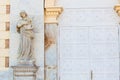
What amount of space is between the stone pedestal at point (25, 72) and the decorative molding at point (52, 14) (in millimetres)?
1267

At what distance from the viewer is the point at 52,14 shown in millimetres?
10781

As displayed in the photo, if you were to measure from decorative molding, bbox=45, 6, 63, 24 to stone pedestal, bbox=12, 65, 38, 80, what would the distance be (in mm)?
1267

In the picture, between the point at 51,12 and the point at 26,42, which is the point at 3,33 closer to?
the point at 26,42

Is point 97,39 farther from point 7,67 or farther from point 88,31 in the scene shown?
Result: point 7,67

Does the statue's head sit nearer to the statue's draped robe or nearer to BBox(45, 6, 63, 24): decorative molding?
the statue's draped robe

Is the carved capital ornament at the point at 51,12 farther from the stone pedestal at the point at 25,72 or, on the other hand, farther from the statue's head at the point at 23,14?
the stone pedestal at the point at 25,72

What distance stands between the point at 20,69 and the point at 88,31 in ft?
6.57

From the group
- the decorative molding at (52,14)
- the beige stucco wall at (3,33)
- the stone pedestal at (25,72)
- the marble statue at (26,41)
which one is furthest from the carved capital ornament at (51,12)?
the stone pedestal at (25,72)

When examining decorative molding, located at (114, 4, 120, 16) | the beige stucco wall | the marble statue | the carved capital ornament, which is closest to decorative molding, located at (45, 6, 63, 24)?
the carved capital ornament

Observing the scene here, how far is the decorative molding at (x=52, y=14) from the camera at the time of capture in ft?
35.2

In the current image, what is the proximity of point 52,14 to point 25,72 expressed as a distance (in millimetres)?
1649

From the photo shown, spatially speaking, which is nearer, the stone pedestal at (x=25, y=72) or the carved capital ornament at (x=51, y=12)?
the stone pedestal at (x=25, y=72)

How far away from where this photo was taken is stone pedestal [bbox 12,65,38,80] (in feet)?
33.9

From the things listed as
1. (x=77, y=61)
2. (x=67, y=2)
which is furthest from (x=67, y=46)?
(x=67, y=2)
